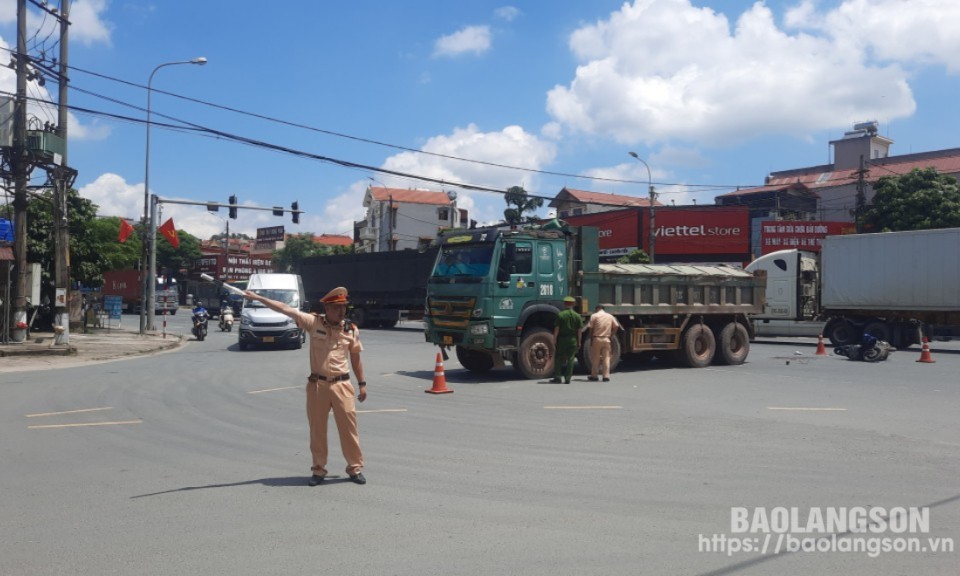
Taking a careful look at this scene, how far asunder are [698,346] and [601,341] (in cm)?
428

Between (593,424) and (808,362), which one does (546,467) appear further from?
(808,362)

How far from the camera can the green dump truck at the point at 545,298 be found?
14922 millimetres

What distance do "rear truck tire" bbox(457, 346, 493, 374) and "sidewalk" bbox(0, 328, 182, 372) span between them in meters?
9.96

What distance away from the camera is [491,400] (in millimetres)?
12453

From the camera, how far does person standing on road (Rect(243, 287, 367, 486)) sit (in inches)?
266

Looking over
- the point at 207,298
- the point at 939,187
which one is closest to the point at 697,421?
the point at 939,187

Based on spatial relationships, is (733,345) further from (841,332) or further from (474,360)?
(841,332)

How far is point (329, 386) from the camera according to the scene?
22.2 feet

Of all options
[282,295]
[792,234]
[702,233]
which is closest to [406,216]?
[702,233]

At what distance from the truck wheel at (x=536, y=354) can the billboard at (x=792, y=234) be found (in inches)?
1272

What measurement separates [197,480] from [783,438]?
252 inches

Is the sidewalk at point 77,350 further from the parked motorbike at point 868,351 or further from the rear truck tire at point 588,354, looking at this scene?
the parked motorbike at point 868,351

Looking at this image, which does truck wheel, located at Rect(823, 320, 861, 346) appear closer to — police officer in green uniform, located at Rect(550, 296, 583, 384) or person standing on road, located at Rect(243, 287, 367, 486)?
police officer in green uniform, located at Rect(550, 296, 583, 384)

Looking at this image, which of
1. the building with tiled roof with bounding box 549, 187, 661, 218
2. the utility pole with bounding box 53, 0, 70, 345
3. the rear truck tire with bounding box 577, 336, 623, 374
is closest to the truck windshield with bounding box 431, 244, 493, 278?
the rear truck tire with bounding box 577, 336, 623, 374
